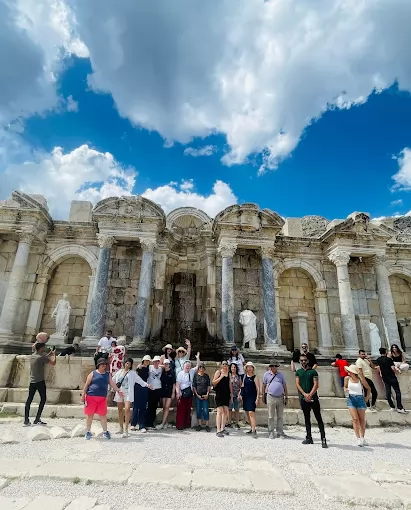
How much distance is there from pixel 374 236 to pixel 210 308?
852cm

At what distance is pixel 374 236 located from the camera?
15.0 meters

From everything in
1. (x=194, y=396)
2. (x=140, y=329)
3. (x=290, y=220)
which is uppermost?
(x=290, y=220)

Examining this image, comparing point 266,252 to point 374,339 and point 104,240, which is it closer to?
→ point 374,339

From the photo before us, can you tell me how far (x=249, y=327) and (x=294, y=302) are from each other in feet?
11.8

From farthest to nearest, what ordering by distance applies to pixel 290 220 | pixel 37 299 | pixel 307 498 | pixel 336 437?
pixel 290 220, pixel 37 299, pixel 336 437, pixel 307 498

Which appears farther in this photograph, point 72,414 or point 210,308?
point 210,308

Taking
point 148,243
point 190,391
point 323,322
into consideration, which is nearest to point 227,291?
point 148,243

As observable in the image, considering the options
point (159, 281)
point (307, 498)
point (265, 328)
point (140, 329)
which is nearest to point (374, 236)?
point (265, 328)

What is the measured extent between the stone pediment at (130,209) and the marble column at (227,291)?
10.5ft

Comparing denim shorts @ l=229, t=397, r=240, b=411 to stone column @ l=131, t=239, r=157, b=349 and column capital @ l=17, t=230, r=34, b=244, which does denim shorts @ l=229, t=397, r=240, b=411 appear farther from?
column capital @ l=17, t=230, r=34, b=244

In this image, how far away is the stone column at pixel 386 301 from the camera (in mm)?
13871

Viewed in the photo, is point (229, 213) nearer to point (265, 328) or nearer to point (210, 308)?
point (210, 308)

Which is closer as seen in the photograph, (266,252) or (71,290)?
(266,252)

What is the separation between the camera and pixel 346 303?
46.4 feet
